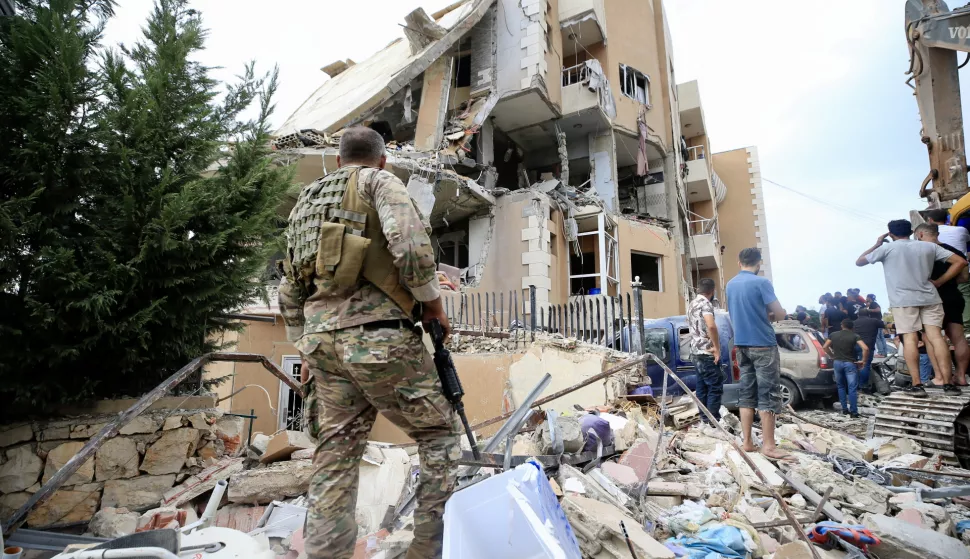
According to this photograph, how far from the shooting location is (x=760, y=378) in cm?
404

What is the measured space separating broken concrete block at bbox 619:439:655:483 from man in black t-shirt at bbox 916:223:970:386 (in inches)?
114

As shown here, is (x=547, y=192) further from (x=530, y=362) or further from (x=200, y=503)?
(x=200, y=503)

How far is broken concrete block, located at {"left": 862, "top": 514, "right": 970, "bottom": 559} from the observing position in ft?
7.56

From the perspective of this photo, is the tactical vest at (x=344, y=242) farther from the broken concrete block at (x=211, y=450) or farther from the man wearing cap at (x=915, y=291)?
the man wearing cap at (x=915, y=291)

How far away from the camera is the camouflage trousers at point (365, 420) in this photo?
A: 1898 mm

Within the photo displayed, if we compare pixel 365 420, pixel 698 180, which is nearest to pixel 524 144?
pixel 698 180

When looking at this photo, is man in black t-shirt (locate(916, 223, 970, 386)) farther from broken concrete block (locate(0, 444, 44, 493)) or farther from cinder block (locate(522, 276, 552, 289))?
cinder block (locate(522, 276, 552, 289))

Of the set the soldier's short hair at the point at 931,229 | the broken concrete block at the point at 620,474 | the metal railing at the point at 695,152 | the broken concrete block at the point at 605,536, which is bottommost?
the broken concrete block at the point at 620,474

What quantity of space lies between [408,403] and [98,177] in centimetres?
283

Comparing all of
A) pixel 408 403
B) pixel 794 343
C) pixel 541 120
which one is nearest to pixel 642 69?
pixel 541 120

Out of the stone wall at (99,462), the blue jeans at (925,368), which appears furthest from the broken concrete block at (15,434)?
the blue jeans at (925,368)

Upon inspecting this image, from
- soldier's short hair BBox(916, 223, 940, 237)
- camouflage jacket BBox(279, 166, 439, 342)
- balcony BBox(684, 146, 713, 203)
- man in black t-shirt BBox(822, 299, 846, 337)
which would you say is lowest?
man in black t-shirt BBox(822, 299, 846, 337)

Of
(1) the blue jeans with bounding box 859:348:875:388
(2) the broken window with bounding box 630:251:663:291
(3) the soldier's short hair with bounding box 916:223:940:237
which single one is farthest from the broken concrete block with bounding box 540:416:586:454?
(2) the broken window with bounding box 630:251:663:291

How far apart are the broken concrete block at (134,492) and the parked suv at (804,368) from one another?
27.7 feet
